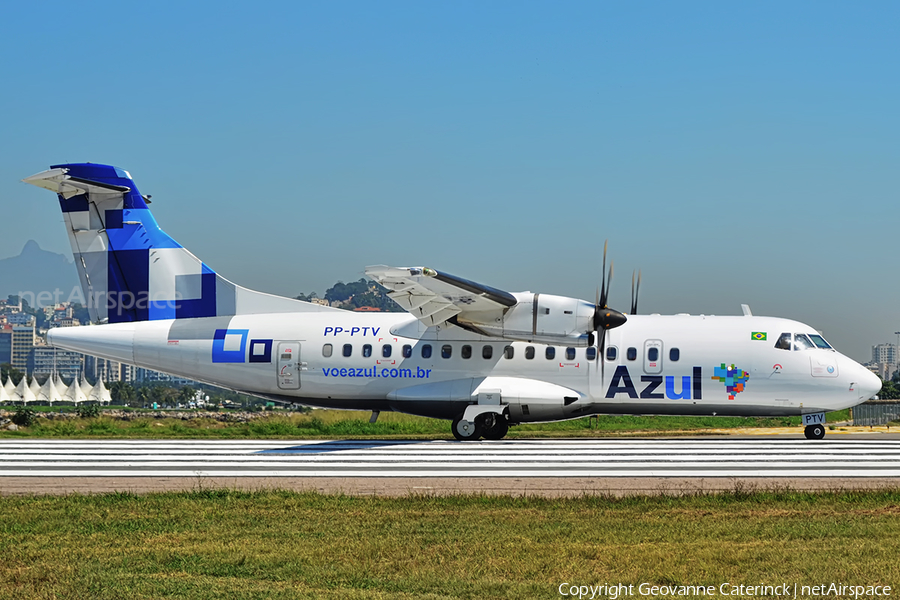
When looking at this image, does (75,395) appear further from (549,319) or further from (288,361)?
(549,319)

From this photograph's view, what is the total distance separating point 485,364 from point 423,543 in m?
13.2

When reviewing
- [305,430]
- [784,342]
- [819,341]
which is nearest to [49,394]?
[305,430]

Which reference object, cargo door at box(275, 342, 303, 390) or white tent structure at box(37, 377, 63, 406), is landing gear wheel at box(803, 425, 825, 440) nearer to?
cargo door at box(275, 342, 303, 390)

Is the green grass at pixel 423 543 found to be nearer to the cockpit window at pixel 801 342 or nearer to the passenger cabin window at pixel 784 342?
the passenger cabin window at pixel 784 342

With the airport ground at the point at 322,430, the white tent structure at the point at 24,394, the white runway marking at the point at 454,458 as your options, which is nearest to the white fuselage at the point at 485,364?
the white runway marking at the point at 454,458

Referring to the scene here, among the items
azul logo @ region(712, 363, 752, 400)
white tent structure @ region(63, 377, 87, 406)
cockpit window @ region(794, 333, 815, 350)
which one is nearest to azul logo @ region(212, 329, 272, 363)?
azul logo @ region(712, 363, 752, 400)

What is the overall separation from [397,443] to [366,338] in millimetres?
3189

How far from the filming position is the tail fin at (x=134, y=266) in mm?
23172

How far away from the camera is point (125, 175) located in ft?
77.2

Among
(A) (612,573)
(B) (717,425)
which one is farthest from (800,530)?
(B) (717,425)

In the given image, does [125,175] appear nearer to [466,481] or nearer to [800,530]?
[466,481]

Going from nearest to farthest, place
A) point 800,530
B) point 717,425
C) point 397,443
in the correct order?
point 800,530 → point 397,443 → point 717,425

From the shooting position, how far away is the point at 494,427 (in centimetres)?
2144

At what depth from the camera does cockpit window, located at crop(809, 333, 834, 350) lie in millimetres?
21531
